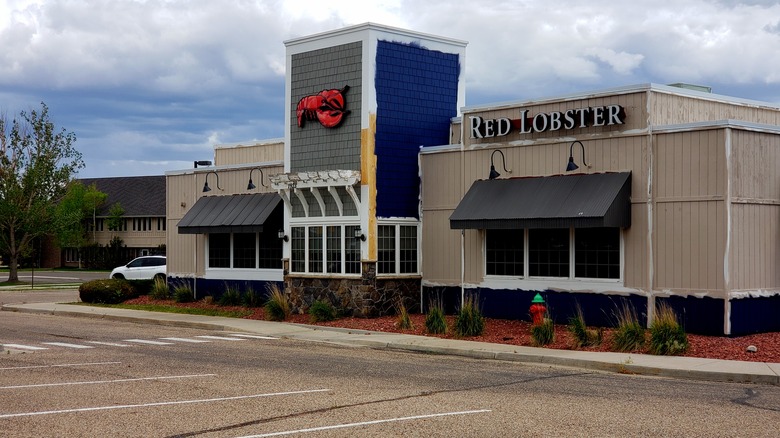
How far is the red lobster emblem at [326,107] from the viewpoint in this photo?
26562mm

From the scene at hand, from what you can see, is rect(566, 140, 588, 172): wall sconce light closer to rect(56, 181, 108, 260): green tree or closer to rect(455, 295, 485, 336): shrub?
rect(455, 295, 485, 336): shrub

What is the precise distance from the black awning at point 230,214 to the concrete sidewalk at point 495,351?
134 inches

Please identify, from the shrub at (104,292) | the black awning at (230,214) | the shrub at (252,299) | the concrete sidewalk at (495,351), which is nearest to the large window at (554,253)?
the concrete sidewalk at (495,351)

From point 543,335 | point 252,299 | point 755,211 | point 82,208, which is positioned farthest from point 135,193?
point 755,211

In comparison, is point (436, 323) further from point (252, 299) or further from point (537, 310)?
point (252, 299)

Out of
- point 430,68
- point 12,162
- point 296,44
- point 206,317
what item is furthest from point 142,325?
point 12,162

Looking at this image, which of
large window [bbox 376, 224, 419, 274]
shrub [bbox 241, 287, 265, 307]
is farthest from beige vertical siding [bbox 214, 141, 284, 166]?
large window [bbox 376, 224, 419, 274]

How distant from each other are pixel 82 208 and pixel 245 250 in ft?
175

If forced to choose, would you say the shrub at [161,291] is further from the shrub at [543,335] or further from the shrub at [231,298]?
the shrub at [543,335]

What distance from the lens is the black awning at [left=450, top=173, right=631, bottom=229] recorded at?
70.7 feet

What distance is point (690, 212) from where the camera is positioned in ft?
68.6

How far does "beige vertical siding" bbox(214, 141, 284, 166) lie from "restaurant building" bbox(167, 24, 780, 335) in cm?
270

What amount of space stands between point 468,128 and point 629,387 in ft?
40.5

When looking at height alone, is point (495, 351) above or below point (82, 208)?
below
